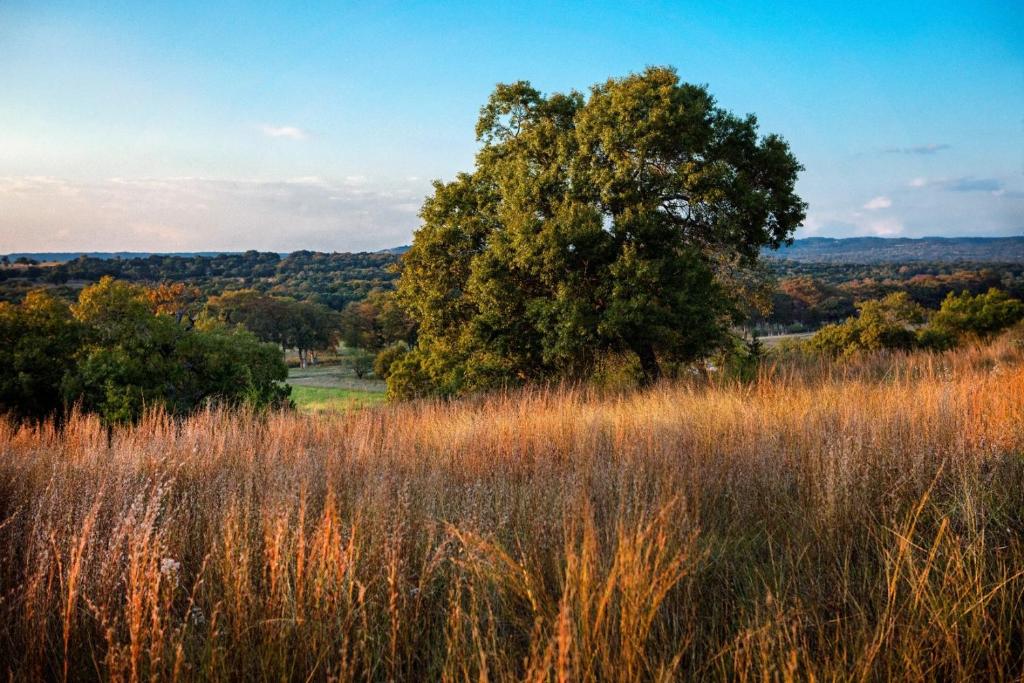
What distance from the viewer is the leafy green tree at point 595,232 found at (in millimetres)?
13734

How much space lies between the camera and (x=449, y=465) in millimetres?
6016

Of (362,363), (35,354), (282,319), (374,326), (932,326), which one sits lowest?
(362,363)

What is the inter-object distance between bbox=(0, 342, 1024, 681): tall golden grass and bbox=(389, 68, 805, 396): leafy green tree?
7589 mm

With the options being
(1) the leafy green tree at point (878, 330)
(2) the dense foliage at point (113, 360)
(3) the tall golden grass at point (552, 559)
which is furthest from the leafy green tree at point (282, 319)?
(3) the tall golden grass at point (552, 559)

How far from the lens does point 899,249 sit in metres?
134

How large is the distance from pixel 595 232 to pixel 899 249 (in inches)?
5845

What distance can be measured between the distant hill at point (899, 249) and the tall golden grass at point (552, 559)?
381 feet

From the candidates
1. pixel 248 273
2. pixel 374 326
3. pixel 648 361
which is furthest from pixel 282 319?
pixel 648 361

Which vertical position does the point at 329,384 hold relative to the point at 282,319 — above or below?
below

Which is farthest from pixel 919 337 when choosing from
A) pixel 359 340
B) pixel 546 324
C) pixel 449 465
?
pixel 359 340

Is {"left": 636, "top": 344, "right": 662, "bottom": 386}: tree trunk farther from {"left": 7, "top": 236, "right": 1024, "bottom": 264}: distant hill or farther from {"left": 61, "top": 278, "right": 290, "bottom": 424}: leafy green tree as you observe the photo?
{"left": 7, "top": 236, "right": 1024, "bottom": 264}: distant hill

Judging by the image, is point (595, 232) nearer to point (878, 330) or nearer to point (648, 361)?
point (648, 361)

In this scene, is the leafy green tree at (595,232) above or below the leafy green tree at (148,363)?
above

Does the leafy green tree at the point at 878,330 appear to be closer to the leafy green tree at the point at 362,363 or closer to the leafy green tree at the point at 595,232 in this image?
the leafy green tree at the point at 595,232
